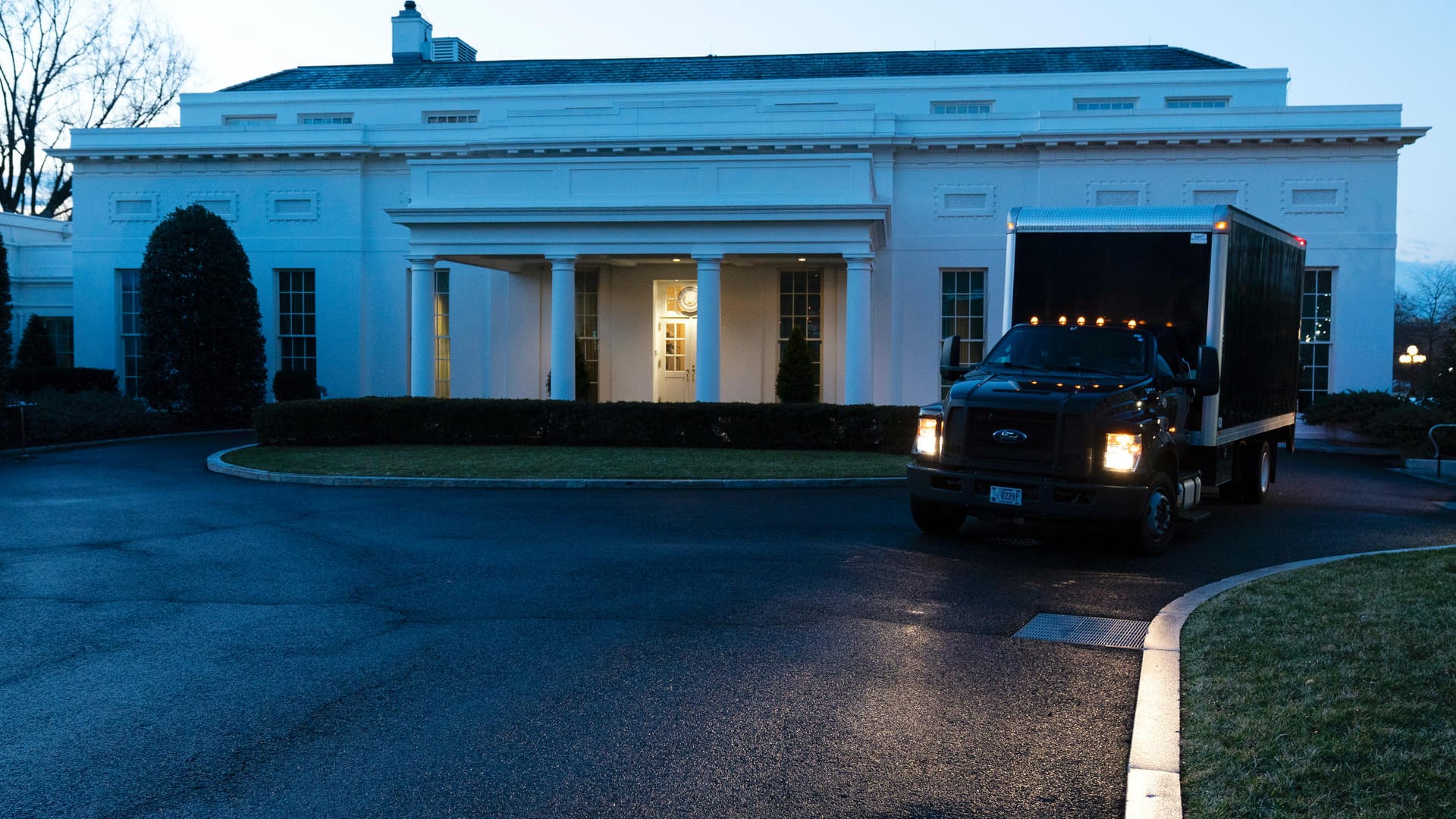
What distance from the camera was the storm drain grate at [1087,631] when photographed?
7227 millimetres

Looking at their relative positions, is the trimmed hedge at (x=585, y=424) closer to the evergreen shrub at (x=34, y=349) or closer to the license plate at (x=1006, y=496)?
the license plate at (x=1006, y=496)

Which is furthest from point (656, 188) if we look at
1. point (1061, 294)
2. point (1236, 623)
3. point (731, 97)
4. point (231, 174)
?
point (1236, 623)

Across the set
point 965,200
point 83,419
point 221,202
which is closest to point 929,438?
point 965,200

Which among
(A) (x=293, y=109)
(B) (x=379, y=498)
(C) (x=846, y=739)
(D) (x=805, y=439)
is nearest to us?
(C) (x=846, y=739)

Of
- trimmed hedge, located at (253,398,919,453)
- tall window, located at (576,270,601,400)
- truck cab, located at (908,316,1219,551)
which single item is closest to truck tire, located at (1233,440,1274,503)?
truck cab, located at (908,316,1219,551)

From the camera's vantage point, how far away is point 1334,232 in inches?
1082

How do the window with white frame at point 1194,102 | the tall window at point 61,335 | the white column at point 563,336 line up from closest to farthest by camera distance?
the white column at point 563,336 → the window with white frame at point 1194,102 → the tall window at point 61,335

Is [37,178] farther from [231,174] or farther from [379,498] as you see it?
[379,498]

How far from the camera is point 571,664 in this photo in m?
6.55

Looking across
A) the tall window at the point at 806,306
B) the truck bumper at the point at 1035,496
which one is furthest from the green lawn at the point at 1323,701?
the tall window at the point at 806,306

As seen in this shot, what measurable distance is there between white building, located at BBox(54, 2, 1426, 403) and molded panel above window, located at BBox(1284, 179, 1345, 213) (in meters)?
0.06

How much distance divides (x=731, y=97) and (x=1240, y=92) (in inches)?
536

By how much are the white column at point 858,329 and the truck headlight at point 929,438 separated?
13.3 meters

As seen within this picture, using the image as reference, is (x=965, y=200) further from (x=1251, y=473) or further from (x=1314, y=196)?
(x=1251, y=473)
